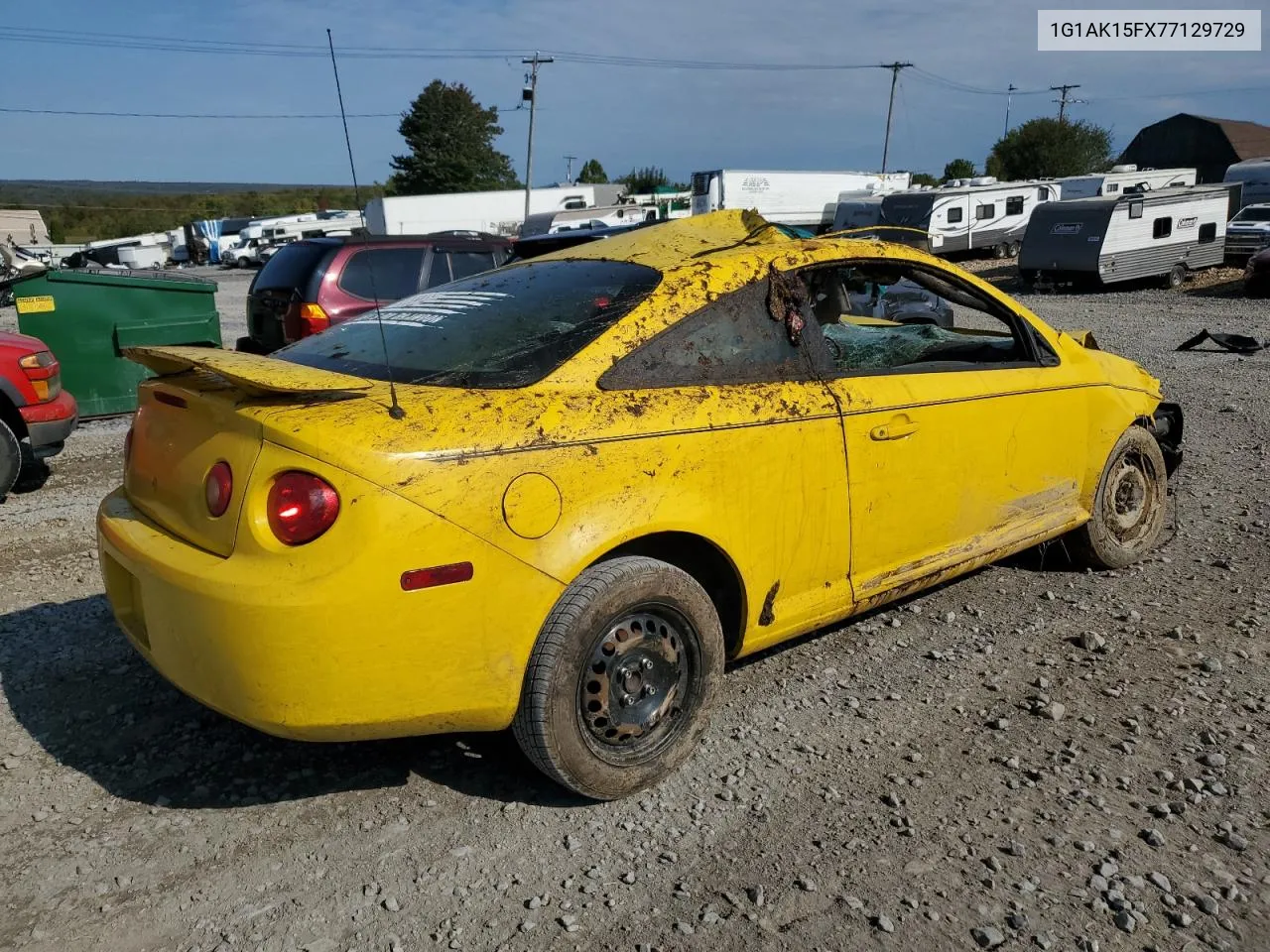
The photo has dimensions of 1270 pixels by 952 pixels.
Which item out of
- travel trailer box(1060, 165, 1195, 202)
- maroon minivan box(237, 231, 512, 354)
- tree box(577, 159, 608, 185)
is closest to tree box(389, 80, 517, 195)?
tree box(577, 159, 608, 185)

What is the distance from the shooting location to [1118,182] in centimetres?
3212

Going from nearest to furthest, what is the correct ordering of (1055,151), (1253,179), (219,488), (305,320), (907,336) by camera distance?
(219,488) < (907,336) < (305,320) < (1253,179) < (1055,151)

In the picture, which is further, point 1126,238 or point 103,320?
point 1126,238

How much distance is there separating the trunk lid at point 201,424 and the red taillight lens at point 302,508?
123 mm

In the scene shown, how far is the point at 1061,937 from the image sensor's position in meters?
2.39

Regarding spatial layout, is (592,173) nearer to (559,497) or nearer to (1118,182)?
(1118,182)

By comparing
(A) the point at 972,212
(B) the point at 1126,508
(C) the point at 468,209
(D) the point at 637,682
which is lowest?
(D) the point at 637,682

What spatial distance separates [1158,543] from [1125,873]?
10.2 feet

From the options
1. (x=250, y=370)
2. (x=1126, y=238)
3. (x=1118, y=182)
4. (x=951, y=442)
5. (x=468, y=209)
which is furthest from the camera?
(x=468, y=209)

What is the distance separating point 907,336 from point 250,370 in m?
3.35

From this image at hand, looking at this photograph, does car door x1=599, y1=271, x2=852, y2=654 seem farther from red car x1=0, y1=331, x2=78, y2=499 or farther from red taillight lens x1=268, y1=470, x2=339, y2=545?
red car x1=0, y1=331, x2=78, y2=499

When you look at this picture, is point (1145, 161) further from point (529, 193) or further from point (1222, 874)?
point (1222, 874)

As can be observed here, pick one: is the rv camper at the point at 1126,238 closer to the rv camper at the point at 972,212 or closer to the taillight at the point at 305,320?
the rv camper at the point at 972,212

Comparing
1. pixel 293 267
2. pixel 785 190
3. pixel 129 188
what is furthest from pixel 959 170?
pixel 129 188
